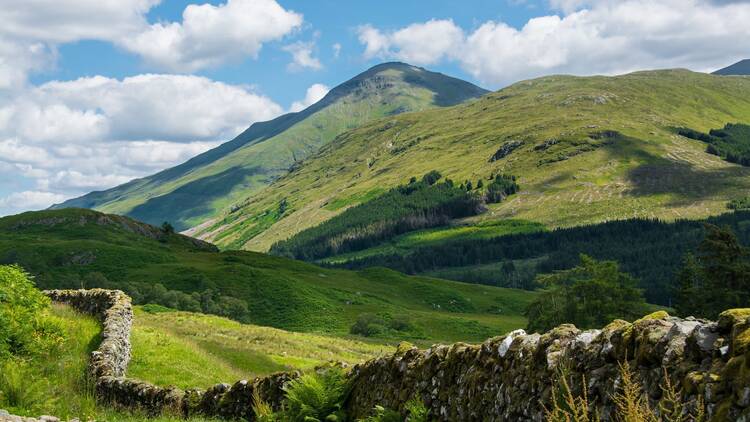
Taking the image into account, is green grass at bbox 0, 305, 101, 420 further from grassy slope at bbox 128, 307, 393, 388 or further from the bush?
the bush

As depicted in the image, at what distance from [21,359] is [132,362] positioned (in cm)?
829

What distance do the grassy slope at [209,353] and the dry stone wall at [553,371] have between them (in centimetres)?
455

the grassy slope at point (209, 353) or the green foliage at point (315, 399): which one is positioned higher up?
the green foliage at point (315, 399)

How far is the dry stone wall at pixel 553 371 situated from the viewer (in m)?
6.55

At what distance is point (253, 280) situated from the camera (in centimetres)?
14262

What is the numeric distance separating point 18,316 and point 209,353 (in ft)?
51.3

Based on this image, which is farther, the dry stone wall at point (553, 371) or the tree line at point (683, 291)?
the tree line at point (683, 291)

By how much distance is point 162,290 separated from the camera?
107 metres

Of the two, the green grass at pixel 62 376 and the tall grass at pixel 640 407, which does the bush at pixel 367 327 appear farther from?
the tall grass at pixel 640 407

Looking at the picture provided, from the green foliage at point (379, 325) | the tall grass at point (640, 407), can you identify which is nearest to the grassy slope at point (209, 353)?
the tall grass at point (640, 407)

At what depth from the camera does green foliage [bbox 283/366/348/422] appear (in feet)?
44.0

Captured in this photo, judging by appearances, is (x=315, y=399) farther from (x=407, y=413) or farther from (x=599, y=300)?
(x=599, y=300)

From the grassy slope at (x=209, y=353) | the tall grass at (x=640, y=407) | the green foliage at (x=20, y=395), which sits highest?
the tall grass at (x=640, y=407)

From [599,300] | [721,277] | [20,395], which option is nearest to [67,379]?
[20,395]
